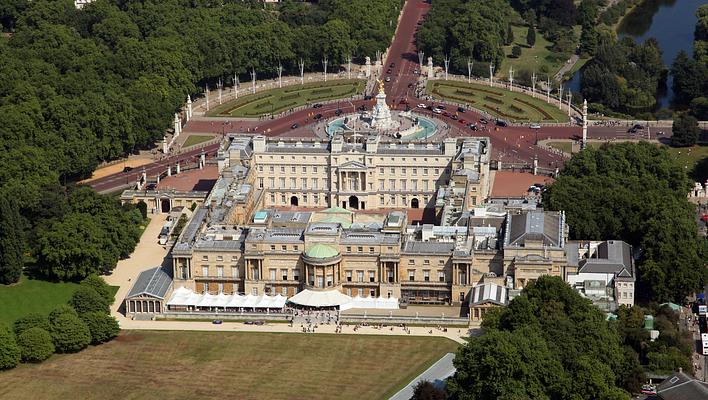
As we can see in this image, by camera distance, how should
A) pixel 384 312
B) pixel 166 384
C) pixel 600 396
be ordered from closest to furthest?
1. pixel 600 396
2. pixel 166 384
3. pixel 384 312

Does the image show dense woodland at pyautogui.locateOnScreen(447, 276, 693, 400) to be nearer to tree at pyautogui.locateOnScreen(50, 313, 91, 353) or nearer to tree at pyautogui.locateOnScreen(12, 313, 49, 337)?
tree at pyautogui.locateOnScreen(50, 313, 91, 353)

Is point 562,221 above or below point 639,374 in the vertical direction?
above

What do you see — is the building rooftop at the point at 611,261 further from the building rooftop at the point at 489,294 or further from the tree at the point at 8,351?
the tree at the point at 8,351

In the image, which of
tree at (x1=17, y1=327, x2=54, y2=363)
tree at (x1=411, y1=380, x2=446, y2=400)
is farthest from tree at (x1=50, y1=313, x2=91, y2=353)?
tree at (x1=411, y1=380, x2=446, y2=400)

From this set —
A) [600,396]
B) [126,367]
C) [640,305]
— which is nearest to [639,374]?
[600,396]

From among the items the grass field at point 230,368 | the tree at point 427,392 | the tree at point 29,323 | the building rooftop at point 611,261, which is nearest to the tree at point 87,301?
the grass field at point 230,368

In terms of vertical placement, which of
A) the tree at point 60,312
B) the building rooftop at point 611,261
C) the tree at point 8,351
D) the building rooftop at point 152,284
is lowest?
the tree at point 8,351

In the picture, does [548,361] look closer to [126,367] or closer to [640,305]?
[640,305]
